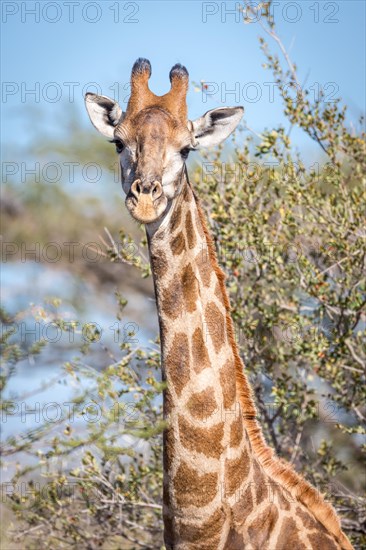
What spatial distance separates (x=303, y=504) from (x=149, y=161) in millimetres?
2098

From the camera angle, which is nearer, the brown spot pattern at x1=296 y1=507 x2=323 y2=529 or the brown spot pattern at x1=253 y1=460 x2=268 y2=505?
the brown spot pattern at x1=253 y1=460 x2=268 y2=505

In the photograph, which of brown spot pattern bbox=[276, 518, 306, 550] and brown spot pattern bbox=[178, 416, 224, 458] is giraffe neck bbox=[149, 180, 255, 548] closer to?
brown spot pattern bbox=[178, 416, 224, 458]

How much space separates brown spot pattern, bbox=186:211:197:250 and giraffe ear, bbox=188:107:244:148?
571 millimetres

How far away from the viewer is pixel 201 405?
5039mm

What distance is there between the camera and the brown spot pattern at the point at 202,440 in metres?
4.99

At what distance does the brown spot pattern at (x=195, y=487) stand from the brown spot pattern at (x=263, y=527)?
279 mm

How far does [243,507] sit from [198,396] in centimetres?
63

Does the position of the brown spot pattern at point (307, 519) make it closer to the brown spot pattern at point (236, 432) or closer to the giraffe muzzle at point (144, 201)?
the brown spot pattern at point (236, 432)

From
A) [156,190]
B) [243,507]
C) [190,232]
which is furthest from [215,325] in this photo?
[243,507]

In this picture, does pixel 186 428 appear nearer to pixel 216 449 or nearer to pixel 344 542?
pixel 216 449

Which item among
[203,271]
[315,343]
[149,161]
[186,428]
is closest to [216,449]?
[186,428]

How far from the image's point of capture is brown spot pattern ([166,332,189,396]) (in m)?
5.07

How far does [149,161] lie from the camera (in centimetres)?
509

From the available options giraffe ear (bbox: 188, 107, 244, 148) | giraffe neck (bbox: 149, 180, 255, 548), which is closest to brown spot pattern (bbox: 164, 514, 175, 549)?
giraffe neck (bbox: 149, 180, 255, 548)
